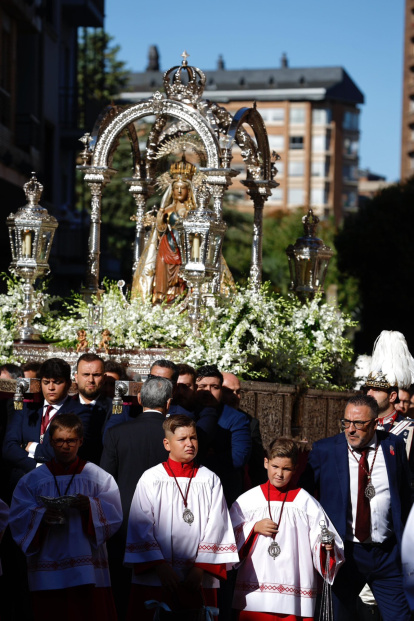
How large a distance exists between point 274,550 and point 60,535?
1.19 metres

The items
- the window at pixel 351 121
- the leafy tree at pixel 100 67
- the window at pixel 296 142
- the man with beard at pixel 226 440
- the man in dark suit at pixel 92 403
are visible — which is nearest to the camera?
the man with beard at pixel 226 440

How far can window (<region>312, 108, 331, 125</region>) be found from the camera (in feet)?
286

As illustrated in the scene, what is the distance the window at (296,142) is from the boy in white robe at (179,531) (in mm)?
82380

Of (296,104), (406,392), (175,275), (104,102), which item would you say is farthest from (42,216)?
(296,104)

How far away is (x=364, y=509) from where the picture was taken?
7066mm

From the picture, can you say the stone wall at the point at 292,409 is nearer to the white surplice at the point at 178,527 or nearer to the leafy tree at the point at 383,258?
the white surplice at the point at 178,527

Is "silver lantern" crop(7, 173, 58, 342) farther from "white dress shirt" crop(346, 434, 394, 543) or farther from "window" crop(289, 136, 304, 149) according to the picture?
"window" crop(289, 136, 304, 149)

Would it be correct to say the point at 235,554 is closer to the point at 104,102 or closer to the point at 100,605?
the point at 100,605

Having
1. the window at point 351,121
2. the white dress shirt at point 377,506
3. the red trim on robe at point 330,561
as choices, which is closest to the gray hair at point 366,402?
the white dress shirt at point 377,506

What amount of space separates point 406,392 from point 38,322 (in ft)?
16.3

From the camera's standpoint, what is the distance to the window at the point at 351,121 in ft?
311

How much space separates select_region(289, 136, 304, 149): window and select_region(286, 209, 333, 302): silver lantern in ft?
241

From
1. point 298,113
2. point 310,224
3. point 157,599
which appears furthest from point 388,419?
point 298,113

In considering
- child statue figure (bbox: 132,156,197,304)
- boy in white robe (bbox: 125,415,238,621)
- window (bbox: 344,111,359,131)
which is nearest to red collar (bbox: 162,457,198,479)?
boy in white robe (bbox: 125,415,238,621)
